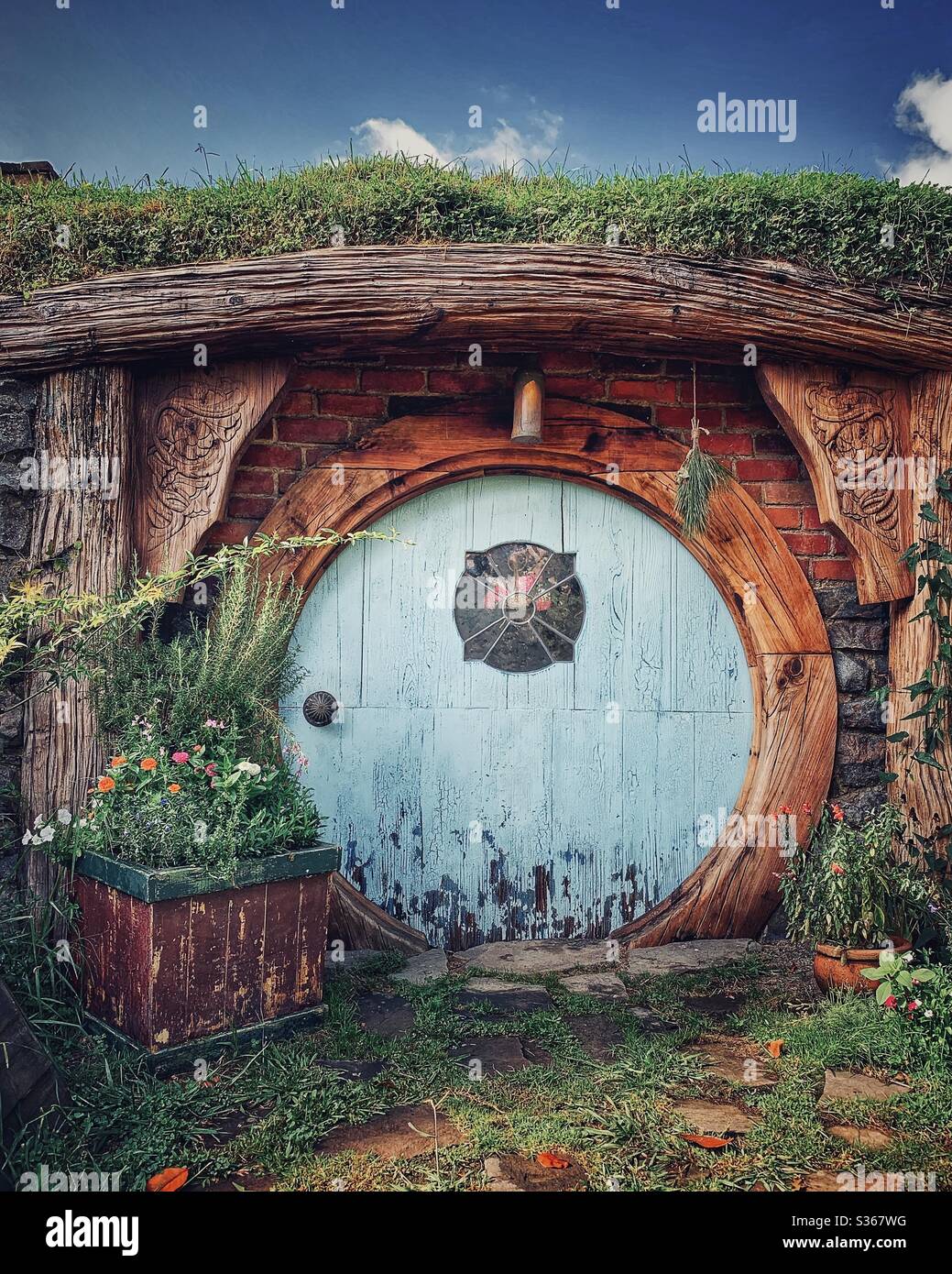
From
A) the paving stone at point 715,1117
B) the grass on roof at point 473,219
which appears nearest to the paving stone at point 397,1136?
the paving stone at point 715,1117

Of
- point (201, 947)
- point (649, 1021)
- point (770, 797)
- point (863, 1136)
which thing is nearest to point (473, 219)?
point (770, 797)

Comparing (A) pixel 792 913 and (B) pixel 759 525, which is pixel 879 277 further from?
(A) pixel 792 913

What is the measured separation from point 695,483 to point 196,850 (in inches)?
89.2

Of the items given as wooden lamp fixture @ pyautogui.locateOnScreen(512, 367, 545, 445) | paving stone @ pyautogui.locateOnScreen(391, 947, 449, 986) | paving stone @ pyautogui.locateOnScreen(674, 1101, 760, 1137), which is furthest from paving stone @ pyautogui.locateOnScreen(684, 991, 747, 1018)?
wooden lamp fixture @ pyautogui.locateOnScreen(512, 367, 545, 445)

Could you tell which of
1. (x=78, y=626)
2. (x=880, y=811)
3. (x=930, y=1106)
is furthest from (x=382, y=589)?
(x=930, y=1106)

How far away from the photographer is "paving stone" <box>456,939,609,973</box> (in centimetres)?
342

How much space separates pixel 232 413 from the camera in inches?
132

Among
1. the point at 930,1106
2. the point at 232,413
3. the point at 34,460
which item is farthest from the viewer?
the point at 232,413

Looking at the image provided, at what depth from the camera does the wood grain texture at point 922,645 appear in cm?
347

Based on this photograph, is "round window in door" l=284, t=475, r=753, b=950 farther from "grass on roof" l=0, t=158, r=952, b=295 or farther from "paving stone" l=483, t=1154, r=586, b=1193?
"paving stone" l=483, t=1154, r=586, b=1193

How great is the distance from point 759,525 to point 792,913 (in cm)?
153

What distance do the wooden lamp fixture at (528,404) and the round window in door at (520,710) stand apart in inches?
11.0

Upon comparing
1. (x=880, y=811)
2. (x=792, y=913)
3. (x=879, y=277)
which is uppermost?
(x=879, y=277)

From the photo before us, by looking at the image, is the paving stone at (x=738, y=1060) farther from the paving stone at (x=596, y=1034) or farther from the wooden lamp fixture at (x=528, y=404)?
the wooden lamp fixture at (x=528, y=404)
